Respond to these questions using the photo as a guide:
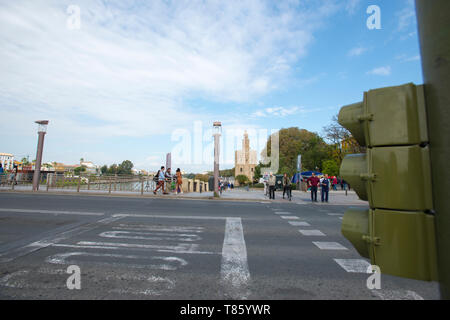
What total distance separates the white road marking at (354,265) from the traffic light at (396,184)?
2629mm

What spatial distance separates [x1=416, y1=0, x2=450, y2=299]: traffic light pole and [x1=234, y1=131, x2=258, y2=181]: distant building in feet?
361

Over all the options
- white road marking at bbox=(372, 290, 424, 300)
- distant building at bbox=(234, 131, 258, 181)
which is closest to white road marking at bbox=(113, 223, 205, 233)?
white road marking at bbox=(372, 290, 424, 300)

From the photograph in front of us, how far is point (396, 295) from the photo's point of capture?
8.62 feet

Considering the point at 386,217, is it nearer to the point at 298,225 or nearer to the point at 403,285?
the point at 403,285

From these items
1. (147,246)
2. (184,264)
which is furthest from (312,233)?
(147,246)

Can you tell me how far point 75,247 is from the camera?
4352 millimetres

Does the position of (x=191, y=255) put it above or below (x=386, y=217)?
below

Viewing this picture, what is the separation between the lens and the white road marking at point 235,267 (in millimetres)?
2721

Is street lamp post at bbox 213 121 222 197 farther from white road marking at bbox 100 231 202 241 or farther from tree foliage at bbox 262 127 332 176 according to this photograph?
tree foliage at bbox 262 127 332 176

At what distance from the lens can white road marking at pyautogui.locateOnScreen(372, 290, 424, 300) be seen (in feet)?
8.44

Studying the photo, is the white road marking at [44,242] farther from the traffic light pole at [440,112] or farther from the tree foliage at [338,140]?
the tree foliage at [338,140]

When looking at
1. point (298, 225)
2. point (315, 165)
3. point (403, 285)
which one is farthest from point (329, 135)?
point (403, 285)

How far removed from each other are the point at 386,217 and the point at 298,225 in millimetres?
6214

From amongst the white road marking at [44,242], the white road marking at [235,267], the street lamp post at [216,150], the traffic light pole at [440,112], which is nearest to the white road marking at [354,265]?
the white road marking at [235,267]
